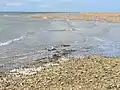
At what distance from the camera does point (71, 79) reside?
44.7 feet

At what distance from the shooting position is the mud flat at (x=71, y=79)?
1248cm

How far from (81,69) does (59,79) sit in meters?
2.53

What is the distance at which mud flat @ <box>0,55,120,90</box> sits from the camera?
40.9ft

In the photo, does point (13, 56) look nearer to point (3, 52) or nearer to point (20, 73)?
point (3, 52)

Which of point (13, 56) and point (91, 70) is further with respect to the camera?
point (13, 56)

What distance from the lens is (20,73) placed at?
1683 cm

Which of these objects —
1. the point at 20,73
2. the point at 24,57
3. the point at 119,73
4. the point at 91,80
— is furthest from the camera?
the point at 24,57

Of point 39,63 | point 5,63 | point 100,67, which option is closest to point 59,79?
point 100,67

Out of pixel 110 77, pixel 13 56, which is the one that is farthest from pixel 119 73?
pixel 13 56

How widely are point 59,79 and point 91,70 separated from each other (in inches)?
96.3

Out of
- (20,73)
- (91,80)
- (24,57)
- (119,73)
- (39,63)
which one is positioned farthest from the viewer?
(24,57)

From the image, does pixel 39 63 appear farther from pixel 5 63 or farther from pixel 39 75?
pixel 39 75

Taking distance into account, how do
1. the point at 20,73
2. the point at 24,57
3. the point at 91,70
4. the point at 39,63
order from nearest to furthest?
the point at 91,70, the point at 20,73, the point at 39,63, the point at 24,57

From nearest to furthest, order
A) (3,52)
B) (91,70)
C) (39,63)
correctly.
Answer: (91,70) < (39,63) < (3,52)
